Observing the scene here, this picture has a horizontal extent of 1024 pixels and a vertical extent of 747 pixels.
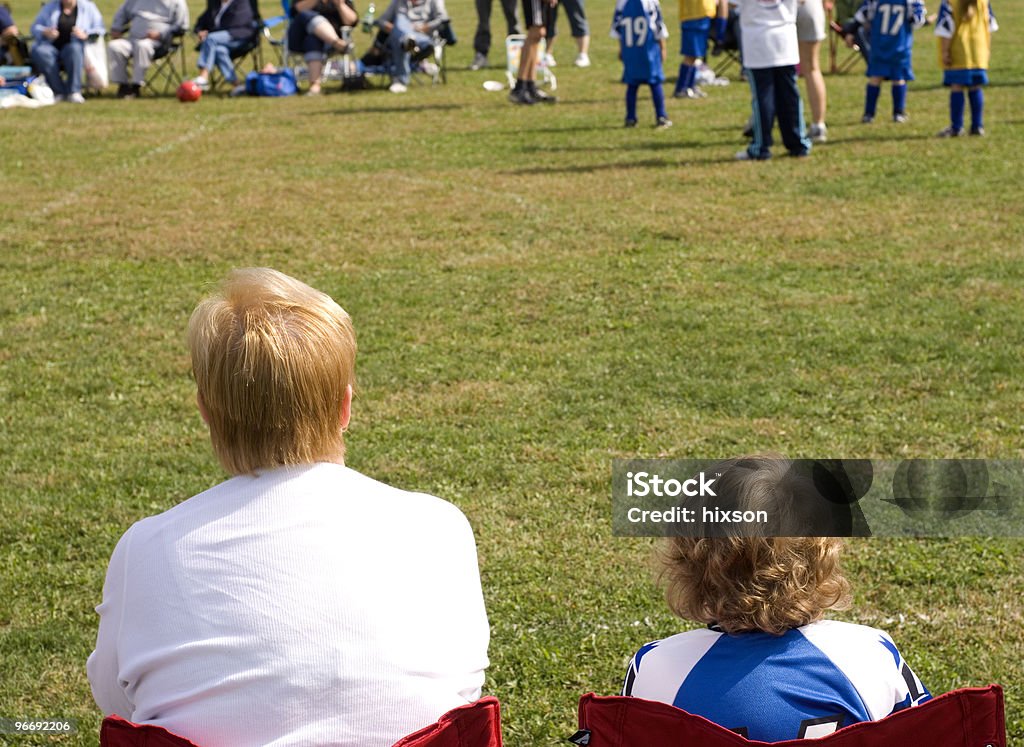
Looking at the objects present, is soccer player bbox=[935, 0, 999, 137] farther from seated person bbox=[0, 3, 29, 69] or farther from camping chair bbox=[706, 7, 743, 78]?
seated person bbox=[0, 3, 29, 69]

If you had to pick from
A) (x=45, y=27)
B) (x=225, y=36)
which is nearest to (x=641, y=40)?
(x=225, y=36)

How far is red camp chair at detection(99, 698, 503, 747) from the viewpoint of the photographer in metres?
1.62

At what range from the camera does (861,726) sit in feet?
5.26

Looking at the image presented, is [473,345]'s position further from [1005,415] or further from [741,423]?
[1005,415]

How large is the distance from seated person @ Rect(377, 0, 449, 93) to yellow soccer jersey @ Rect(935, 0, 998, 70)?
7464 mm

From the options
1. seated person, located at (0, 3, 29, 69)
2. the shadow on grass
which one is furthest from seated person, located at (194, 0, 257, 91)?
the shadow on grass

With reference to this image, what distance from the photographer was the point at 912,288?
6363mm

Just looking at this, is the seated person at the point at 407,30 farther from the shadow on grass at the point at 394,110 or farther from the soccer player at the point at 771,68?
the soccer player at the point at 771,68

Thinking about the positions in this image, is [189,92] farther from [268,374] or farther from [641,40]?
[268,374]

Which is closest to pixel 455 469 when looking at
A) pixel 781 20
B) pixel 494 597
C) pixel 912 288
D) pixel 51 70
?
pixel 494 597

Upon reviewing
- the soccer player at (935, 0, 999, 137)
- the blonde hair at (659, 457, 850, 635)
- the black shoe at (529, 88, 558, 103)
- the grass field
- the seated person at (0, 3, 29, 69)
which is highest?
the seated person at (0, 3, 29, 69)

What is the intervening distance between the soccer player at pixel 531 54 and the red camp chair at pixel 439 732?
1240 cm

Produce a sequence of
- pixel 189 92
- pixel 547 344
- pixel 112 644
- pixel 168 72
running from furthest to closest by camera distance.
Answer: pixel 168 72 < pixel 189 92 < pixel 547 344 < pixel 112 644

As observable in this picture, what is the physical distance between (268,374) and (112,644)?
457 millimetres
